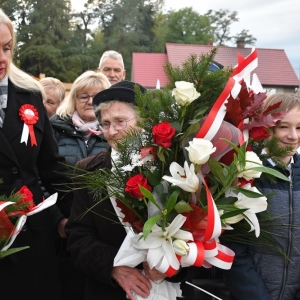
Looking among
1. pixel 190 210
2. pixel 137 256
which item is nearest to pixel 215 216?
pixel 190 210

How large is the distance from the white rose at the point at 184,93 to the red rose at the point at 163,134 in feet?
0.34

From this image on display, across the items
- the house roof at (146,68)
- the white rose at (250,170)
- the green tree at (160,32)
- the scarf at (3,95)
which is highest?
the white rose at (250,170)

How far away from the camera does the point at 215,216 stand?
1.60 meters

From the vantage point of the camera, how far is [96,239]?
209 centimetres

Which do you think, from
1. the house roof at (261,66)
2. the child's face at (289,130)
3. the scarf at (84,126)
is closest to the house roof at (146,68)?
the house roof at (261,66)

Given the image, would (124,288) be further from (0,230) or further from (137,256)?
(0,230)

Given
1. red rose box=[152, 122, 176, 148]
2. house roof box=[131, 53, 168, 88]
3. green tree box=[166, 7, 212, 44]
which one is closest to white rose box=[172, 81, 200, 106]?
red rose box=[152, 122, 176, 148]

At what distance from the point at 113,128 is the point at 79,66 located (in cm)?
3706

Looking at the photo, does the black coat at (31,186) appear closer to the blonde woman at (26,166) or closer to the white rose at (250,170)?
the blonde woman at (26,166)

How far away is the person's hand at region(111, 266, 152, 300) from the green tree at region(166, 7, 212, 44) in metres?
51.2

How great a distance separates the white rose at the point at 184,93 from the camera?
171cm

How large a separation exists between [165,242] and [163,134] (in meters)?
0.38

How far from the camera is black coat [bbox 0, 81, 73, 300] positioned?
2.36 metres

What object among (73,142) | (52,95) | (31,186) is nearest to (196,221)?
(31,186)
